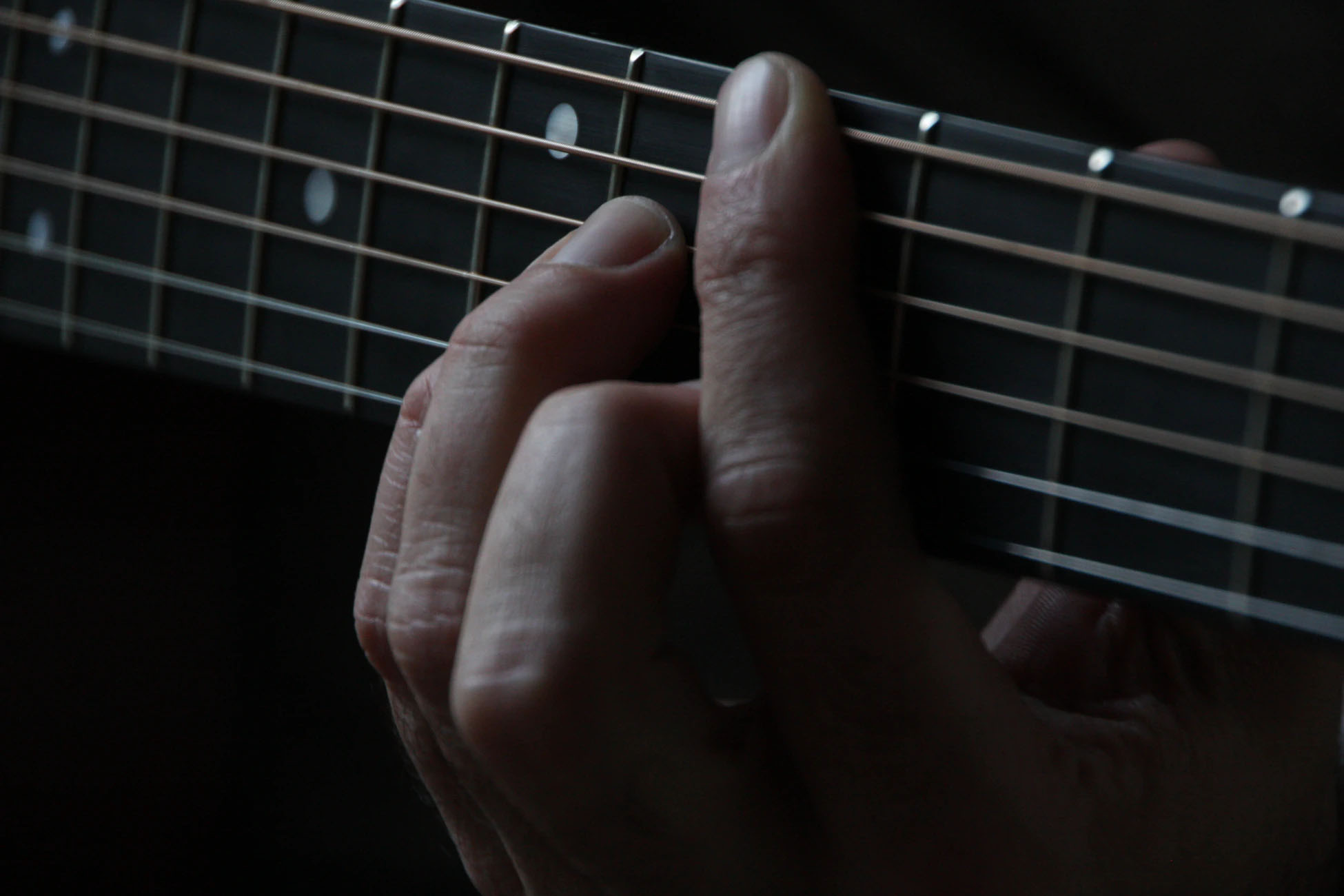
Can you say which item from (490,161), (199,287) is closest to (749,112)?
(490,161)

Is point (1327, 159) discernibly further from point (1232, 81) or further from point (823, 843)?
point (823, 843)

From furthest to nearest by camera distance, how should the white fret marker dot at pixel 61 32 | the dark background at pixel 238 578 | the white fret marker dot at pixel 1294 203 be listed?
the dark background at pixel 238 578 → the white fret marker dot at pixel 61 32 → the white fret marker dot at pixel 1294 203

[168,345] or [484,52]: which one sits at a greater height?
[484,52]

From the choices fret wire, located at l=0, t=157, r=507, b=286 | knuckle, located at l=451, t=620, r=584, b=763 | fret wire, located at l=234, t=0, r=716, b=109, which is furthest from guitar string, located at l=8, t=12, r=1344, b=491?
knuckle, located at l=451, t=620, r=584, b=763

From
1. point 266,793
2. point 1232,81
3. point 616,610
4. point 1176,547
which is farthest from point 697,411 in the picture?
point 266,793

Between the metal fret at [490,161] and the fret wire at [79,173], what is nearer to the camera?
the metal fret at [490,161]

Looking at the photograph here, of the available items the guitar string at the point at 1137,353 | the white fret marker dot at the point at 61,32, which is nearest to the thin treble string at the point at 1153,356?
the guitar string at the point at 1137,353

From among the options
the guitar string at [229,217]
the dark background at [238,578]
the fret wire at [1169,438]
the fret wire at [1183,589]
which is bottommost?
the dark background at [238,578]

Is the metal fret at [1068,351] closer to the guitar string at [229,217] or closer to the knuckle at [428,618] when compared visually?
the guitar string at [229,217]

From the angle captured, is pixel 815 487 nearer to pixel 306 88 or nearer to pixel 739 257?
pixel 739 257
